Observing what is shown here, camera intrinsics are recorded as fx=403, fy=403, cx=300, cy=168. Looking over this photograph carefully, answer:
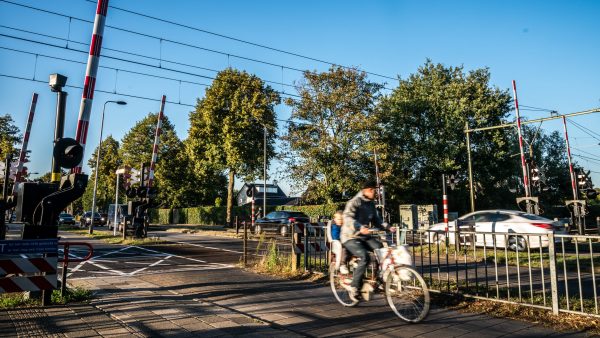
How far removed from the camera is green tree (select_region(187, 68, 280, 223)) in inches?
1460

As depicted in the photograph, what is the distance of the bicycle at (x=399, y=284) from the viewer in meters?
5.01

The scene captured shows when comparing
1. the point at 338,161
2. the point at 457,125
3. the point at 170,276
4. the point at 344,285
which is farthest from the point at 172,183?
the point at 344,285

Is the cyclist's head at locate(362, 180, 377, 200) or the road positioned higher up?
the cyclist's head at locate(362, 180, 377, 200)

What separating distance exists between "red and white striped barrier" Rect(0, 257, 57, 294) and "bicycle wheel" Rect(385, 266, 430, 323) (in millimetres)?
4772

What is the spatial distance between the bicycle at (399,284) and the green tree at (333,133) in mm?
25412

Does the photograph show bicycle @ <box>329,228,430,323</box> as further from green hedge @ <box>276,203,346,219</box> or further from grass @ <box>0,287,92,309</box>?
green hedge @ <box>276,203,346,219</box>

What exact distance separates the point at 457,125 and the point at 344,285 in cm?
3061

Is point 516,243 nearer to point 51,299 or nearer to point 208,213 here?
point 51,299

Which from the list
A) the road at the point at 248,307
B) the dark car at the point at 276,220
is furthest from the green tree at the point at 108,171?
the road at the point at 248,307

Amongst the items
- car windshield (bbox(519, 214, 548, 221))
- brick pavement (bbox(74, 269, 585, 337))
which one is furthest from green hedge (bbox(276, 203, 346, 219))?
brick pavement (bbox(74, 269, 585, 337))

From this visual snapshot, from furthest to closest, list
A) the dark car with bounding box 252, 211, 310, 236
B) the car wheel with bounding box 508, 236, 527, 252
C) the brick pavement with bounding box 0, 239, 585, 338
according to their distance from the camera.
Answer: the dark car with bounding box 252, 211, 310, 236 < the car wheel with bounding box 508, 236, 527, 252 < the brick pavement with bounding box 0, 239, 585, 338

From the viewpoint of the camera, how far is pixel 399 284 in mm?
5207

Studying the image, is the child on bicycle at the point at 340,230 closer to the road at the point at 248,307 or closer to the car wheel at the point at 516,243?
the road at the point at 248,307

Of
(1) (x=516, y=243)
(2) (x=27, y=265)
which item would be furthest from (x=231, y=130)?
(1) (x=516, y=243)
